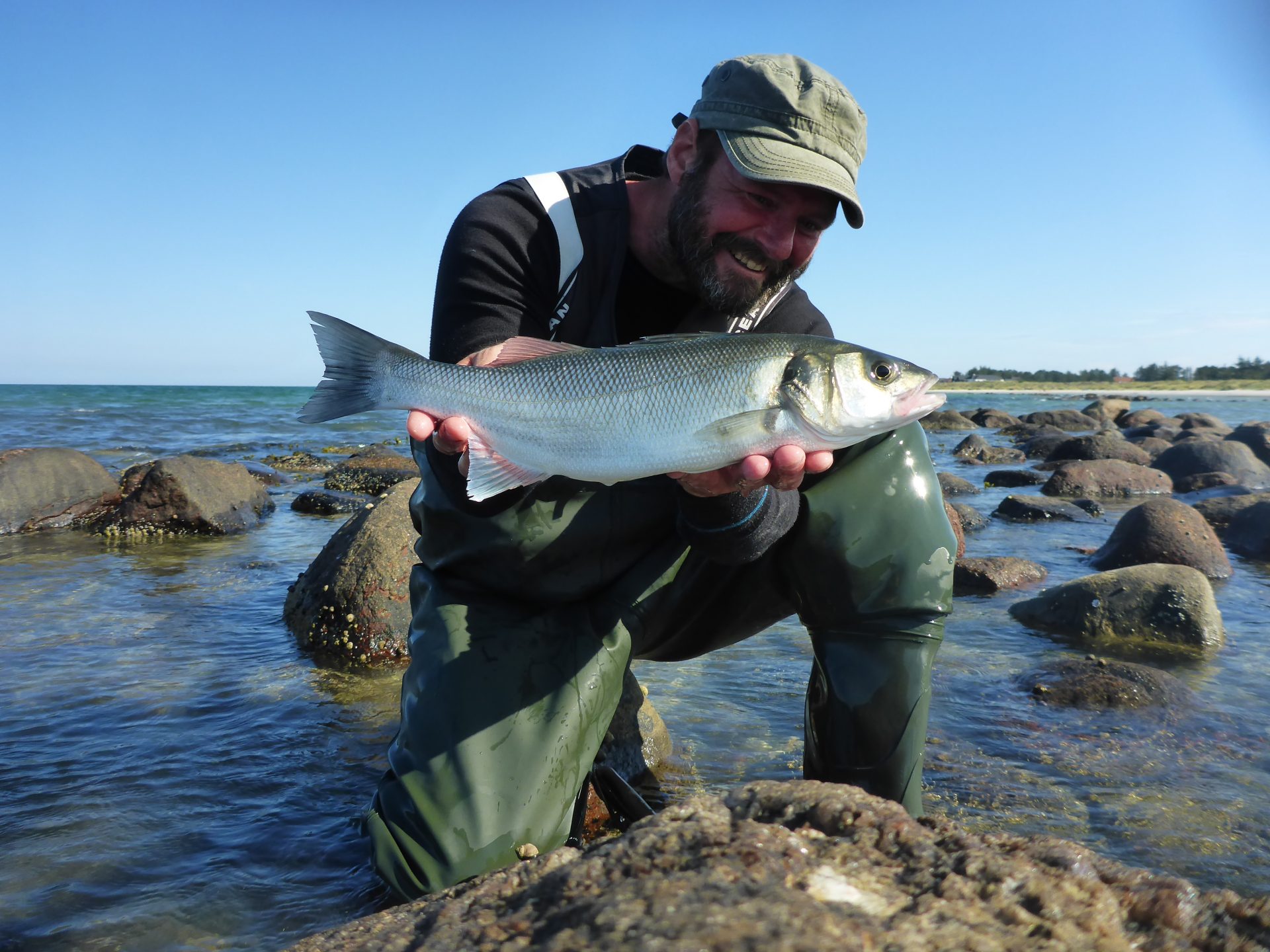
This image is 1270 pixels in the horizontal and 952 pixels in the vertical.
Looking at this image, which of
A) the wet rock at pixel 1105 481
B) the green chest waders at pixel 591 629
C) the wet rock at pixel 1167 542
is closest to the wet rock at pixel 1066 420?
the wet rock at pixel 1105 481

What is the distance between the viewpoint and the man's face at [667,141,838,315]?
4.14 meters

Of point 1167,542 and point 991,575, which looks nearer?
point 991,575

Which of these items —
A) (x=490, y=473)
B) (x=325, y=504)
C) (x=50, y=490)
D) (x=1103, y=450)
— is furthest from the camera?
(x=1103, y=450)

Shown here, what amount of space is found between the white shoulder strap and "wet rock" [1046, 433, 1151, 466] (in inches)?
710

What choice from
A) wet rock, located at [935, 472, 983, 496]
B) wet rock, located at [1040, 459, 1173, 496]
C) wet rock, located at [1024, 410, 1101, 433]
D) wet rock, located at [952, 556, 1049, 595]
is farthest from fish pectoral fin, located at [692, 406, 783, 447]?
wet rock, located at [1024, 410, 1101, 433]

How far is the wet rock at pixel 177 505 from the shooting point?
1045 centimetres

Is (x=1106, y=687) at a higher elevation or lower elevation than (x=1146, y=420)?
lower

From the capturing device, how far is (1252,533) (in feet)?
35.2

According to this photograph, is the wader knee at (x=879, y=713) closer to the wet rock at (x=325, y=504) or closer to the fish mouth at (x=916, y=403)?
the fish mouth at (x=916, y=403)

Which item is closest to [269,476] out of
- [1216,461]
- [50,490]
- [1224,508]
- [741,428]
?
[50,490]

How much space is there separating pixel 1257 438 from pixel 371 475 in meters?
18.9

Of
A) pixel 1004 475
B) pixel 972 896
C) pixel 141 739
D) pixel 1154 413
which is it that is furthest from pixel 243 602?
pixel 1154 413

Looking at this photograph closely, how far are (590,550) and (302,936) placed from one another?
5.94 feet

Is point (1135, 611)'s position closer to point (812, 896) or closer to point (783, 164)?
point (783, 164)
